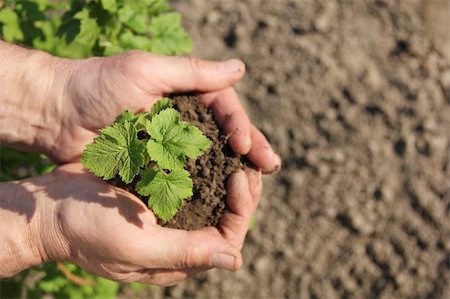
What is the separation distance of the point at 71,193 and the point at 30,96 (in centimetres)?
59

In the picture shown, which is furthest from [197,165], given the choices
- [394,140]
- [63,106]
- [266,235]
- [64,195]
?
[394,140]

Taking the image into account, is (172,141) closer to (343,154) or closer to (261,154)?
(261,154)

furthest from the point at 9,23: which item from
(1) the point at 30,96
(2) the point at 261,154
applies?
(2) the point at 261,154

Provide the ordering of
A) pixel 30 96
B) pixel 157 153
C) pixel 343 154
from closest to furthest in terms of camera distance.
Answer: pixel 157 153, pixel 30 96, pixel 343 154

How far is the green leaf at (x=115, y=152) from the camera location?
196cm

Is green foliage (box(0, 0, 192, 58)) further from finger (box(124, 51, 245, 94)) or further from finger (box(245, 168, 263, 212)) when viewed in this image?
finger (box(245, 168, 263, 212))

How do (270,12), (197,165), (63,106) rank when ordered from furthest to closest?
1. (270,12)
2. (63,106)
3. (197,165)

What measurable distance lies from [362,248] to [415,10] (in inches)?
67.6

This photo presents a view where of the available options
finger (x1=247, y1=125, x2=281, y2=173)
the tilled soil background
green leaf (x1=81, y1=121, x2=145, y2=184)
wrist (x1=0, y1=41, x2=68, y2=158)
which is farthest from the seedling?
the tilled soil background

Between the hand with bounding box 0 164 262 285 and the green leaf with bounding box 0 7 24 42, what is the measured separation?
0.63 metres

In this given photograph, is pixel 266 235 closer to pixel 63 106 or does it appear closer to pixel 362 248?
pixel 362 248

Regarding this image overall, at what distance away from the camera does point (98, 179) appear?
7.77 feet

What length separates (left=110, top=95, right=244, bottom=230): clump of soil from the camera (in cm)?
227

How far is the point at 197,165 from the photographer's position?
228 centimetres
